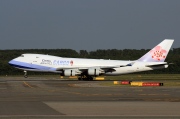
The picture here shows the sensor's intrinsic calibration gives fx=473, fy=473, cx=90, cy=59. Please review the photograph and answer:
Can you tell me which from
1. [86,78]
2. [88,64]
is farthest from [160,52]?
[86,78]

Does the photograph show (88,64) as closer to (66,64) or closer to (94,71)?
(94,71)

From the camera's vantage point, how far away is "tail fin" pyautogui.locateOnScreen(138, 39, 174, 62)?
6838 centimetres

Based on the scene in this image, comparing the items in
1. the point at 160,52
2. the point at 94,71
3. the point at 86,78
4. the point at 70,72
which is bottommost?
the point at 86,78

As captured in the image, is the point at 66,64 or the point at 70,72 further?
the point at 66,64

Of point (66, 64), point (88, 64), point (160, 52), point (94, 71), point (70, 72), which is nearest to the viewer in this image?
point (70, 72)

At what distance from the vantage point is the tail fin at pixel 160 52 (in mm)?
68375

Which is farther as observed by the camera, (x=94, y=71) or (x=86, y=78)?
(x=86, y=78)

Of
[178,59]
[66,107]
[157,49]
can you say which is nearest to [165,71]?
[178,59]

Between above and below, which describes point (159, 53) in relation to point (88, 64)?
above

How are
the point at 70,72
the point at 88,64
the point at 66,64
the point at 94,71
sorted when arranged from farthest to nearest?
1. the point at 88,64
2. the point at 66,64
3. the point at 94,71
4. the point at 70,72

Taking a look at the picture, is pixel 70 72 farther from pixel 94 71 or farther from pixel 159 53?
pixel 159 53

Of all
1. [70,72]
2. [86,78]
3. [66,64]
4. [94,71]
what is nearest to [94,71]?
[94,71]

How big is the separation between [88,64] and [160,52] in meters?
10.6

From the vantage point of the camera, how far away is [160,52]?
68312 millimetres
